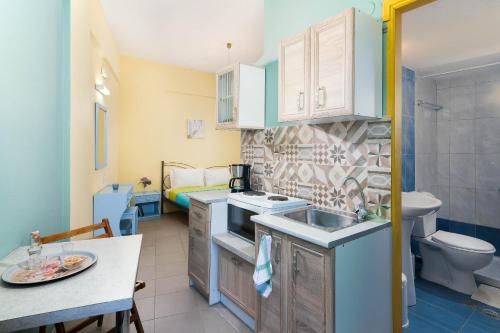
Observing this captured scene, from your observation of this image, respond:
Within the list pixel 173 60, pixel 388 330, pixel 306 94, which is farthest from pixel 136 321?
pixel 173 60

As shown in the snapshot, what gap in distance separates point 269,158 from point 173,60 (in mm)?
3853

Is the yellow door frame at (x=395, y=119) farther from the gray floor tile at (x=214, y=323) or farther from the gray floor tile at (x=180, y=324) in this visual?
the gray floor tile at (x=180, y=324)

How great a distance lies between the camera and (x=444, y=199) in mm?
3994

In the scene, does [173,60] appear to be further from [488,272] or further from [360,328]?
[488,272]

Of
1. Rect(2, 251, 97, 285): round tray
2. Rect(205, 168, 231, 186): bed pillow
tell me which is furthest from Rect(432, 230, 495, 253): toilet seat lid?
Rect(205, 168, 231, 186): bed pillow

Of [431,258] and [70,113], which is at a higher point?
[70,113]

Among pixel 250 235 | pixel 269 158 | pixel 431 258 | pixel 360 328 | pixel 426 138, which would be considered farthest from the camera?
pixel 426 138

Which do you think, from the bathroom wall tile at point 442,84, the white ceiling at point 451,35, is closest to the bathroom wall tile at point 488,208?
the bathroom wall tile at point 442,84

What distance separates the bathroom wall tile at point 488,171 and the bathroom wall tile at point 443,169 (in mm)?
344

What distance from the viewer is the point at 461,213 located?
3.87 metres

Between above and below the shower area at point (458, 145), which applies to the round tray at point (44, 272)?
below

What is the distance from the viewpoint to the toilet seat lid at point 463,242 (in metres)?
2.52

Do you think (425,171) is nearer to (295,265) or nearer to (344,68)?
(344,68)

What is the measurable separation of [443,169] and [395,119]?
3100 millimetres
